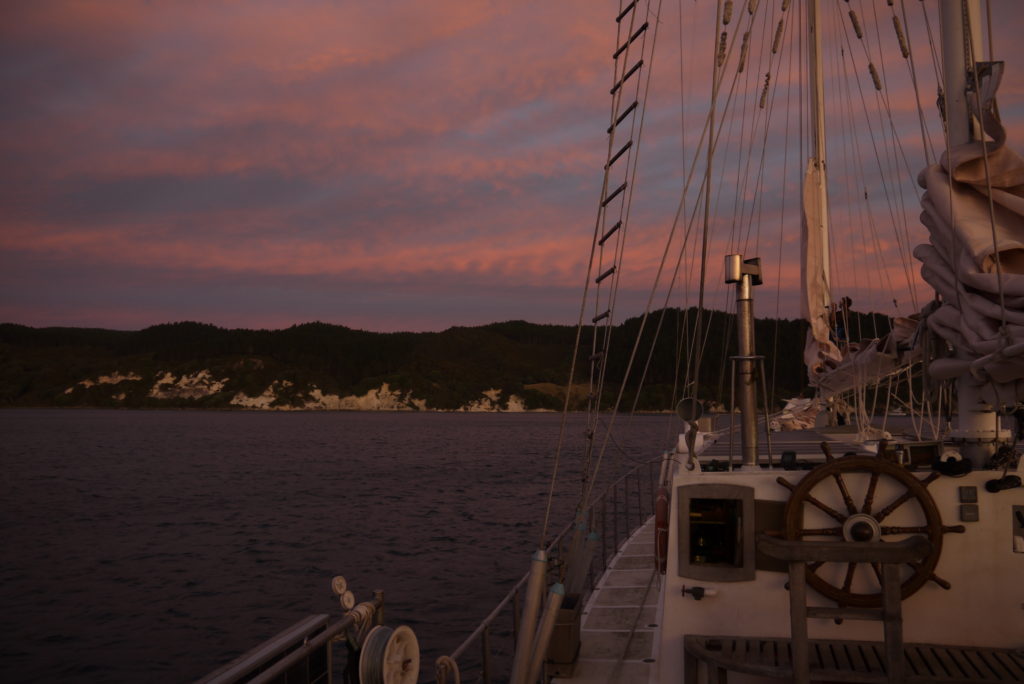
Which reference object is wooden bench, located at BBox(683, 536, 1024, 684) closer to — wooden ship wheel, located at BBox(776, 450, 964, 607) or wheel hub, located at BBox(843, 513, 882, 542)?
wooden ship wheel, located at BBox(776, 450, 964, 607)

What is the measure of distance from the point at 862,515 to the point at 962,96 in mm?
5116

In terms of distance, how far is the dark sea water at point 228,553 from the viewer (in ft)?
72.1


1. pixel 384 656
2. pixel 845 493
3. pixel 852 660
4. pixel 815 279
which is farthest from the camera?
pixel 815 279

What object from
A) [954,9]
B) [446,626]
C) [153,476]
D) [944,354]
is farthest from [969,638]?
[153,476]

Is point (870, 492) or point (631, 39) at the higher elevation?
point (631, 39)

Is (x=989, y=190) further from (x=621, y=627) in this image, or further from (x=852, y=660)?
(x=621, y=627)

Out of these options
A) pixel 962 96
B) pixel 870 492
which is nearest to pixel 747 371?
pixel 870 492

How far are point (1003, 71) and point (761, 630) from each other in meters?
6.25

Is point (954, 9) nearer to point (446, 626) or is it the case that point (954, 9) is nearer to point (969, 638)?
point (969, 638)

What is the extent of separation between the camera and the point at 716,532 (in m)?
6.94

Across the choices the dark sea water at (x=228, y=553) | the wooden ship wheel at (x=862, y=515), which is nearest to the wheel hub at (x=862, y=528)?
the wooden ship wheel at (x=862, y=515)

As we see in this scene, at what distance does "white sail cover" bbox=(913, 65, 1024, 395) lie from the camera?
23.7 feet

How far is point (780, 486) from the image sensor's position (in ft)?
21.6

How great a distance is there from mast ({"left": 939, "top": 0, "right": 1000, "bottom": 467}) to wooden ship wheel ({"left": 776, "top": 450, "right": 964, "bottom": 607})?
178cm
